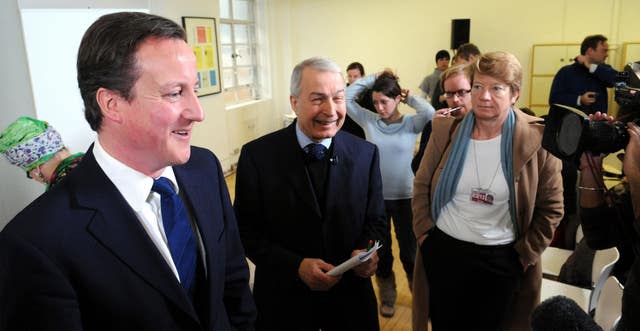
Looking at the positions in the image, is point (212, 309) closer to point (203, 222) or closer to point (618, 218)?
point (203, 222)

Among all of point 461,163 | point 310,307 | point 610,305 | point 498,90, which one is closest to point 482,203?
point 461,163

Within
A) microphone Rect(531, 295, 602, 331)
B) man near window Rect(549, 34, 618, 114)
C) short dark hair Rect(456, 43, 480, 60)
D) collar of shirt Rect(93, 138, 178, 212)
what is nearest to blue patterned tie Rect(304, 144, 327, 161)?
collar of shirt Rect(93, 138, 178, 212)

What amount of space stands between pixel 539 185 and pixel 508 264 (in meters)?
0.35

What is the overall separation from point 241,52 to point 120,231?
738 centimetres

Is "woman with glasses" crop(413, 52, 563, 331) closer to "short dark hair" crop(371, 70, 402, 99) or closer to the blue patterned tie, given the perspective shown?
the blue patterned tie

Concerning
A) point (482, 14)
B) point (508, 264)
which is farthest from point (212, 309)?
point (482, 14)

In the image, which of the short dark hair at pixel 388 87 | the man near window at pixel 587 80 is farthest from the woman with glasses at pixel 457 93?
the man near window at pixel 587 80

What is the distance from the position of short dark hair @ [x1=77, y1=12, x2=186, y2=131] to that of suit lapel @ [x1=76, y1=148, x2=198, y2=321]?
0.16 meters

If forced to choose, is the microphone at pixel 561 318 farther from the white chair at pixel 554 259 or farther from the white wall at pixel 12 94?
the white wall at pixel 12 94

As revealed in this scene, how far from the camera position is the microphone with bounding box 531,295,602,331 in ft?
2.46

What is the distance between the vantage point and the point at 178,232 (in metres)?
1.06

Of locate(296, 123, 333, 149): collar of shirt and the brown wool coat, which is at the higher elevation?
locate(296, 123, 333, 149): collar of shirt

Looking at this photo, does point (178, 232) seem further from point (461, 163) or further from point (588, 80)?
point (588, 80)

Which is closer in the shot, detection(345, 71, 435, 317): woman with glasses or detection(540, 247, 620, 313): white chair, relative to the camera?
detection(540, 247, 620, 313): white chair
